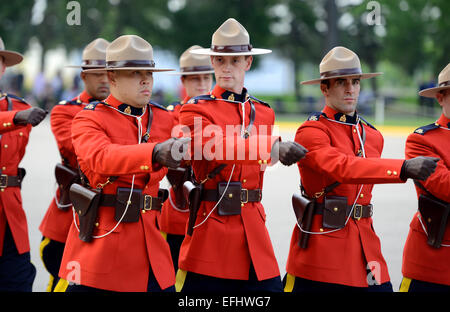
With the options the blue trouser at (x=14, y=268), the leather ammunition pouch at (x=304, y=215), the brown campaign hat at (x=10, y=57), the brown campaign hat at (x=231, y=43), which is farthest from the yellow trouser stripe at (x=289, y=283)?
the brown campaign hat at (x=10, y=57)

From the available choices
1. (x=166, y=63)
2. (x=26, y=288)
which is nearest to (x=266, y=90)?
(x=166, y=63)

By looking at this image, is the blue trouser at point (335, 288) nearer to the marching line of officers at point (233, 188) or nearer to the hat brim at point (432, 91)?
the marching line of officers at point (233, 188)

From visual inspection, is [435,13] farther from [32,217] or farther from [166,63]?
[32,217]

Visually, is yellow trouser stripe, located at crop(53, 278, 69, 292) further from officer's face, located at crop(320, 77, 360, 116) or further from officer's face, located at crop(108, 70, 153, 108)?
officer's face, located at crop(320, 77, 360, 116)

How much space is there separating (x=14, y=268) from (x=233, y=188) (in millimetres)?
2145

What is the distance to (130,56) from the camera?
15.1 feet

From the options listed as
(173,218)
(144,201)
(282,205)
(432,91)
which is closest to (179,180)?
(173,218)

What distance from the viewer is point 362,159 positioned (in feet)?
15.1

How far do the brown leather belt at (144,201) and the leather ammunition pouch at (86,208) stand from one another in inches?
1.6

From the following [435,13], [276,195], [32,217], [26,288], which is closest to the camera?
[26,288]

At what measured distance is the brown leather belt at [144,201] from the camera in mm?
4496

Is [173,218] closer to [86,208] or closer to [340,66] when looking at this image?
[86,208]

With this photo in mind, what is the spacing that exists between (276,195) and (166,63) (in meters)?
30.4

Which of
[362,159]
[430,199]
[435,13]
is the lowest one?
[430,199]
